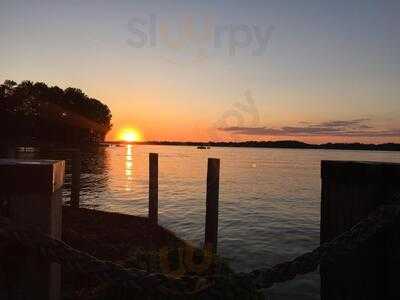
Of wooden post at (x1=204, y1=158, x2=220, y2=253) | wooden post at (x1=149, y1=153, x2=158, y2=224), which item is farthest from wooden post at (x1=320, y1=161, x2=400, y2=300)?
wooden post at (x1=149, y1=153, x2=158, y2=224)

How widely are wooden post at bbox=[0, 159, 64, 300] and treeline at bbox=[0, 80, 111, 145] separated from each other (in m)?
78.6

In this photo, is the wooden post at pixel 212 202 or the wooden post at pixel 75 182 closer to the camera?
the wooden post at pixel 212 202

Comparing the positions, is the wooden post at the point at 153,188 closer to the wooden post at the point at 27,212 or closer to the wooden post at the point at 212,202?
the wooden post at the point at 212,202

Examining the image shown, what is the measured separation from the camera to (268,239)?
16.7 meters

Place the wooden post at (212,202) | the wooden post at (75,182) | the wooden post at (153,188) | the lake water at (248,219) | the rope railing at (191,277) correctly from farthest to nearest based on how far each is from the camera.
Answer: the wooden post at (75,182)
the wooden post at (153,188)
the lake water at (248,219)
the wooden post at (212,202)
the rope railing at (191,277)

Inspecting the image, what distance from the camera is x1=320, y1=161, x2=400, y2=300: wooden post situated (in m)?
2.37

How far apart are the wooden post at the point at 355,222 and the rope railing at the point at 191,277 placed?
4.7 inches

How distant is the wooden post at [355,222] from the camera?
237 cm

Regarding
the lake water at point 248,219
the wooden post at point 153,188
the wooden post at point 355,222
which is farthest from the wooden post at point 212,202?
the wooden post at point 355,222

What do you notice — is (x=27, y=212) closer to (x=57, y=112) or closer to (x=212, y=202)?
(x=212, y=202)

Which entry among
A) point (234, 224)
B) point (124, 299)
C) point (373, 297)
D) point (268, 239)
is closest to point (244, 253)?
point (268, 239)

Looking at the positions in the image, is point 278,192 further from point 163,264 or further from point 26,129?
point 26,129

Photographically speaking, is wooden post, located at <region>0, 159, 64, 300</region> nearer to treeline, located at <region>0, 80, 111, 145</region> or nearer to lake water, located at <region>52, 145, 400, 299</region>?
lake water, located at <region>52, 145, 400, 299</region>

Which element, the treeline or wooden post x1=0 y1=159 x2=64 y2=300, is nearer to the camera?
wooden post x1=0 y1=159 x2=64 y2=300
